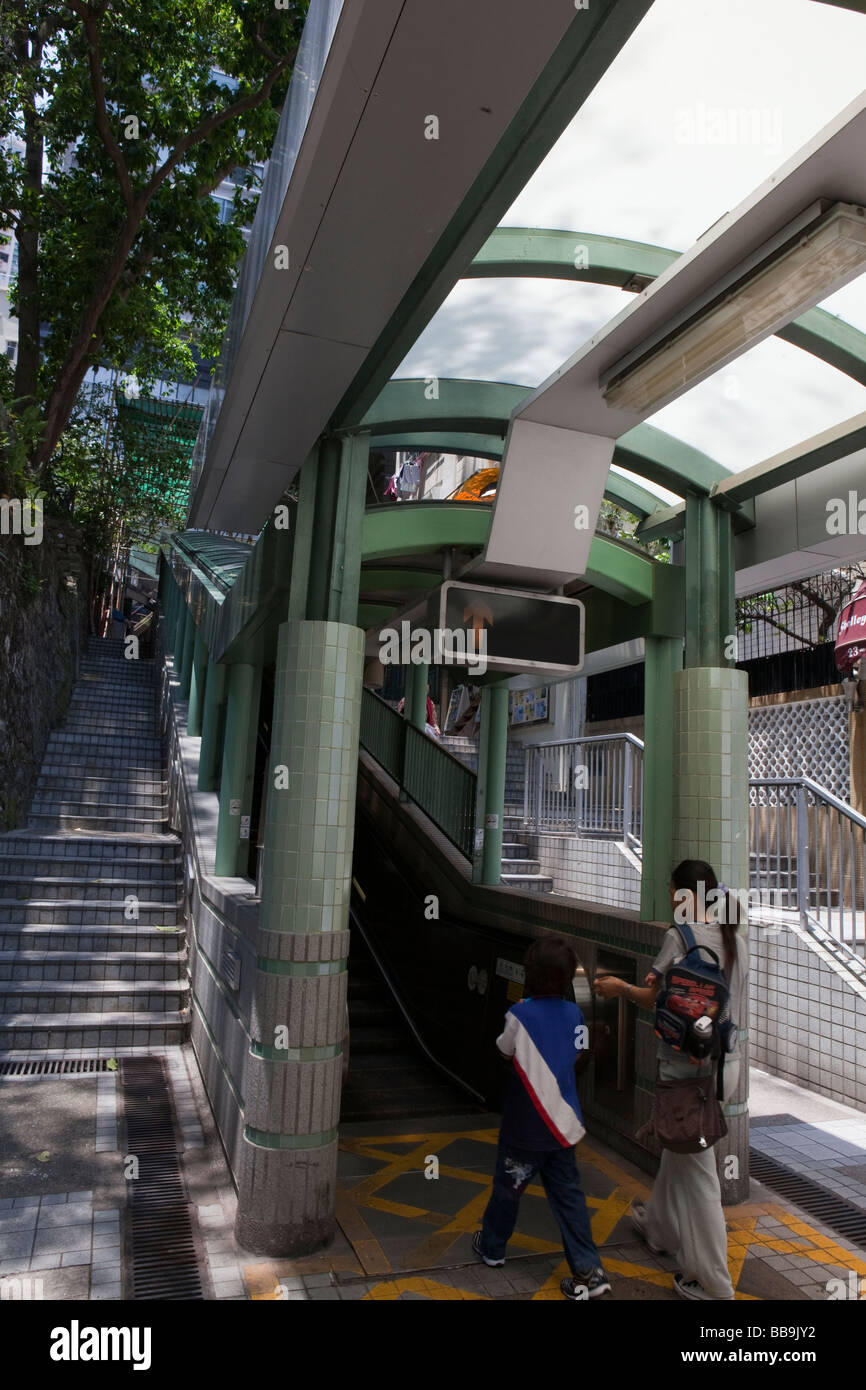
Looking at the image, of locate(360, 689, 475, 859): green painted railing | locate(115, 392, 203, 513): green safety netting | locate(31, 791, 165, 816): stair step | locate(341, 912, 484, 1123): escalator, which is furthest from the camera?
locate(115, 392, 203, 513): green safety netting

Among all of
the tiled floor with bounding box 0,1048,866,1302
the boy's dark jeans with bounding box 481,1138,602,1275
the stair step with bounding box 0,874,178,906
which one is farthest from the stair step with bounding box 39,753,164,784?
the boy's dark jeans with bounding box 481,1138,602,1275

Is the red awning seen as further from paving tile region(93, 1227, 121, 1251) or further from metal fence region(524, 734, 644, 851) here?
paving tile region(93, 1227, 121, 1251)

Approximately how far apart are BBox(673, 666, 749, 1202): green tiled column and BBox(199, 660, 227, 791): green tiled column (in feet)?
17.1

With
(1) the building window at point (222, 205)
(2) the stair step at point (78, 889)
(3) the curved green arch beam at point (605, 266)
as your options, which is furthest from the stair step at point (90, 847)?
(1) the building window at point (222, 205)

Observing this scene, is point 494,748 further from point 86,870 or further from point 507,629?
point 86,870

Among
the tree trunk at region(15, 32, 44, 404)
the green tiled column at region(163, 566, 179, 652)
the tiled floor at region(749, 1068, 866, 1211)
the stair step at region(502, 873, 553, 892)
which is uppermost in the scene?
the tree trunk at region(15, 32, 44, 404)

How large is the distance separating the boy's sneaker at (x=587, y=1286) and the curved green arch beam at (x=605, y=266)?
3865 millimetres

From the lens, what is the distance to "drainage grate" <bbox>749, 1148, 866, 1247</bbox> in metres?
4.15

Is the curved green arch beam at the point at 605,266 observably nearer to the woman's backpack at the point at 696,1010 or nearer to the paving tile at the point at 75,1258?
the woman's backpack at the point at 696,1010

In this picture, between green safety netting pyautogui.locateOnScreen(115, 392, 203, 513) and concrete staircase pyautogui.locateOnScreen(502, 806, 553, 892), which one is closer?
concrete staircase pyautogui.locateOnScreen(502, 806, 553, 892)

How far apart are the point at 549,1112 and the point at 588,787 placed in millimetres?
6074

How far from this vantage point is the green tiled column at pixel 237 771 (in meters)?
6.86
